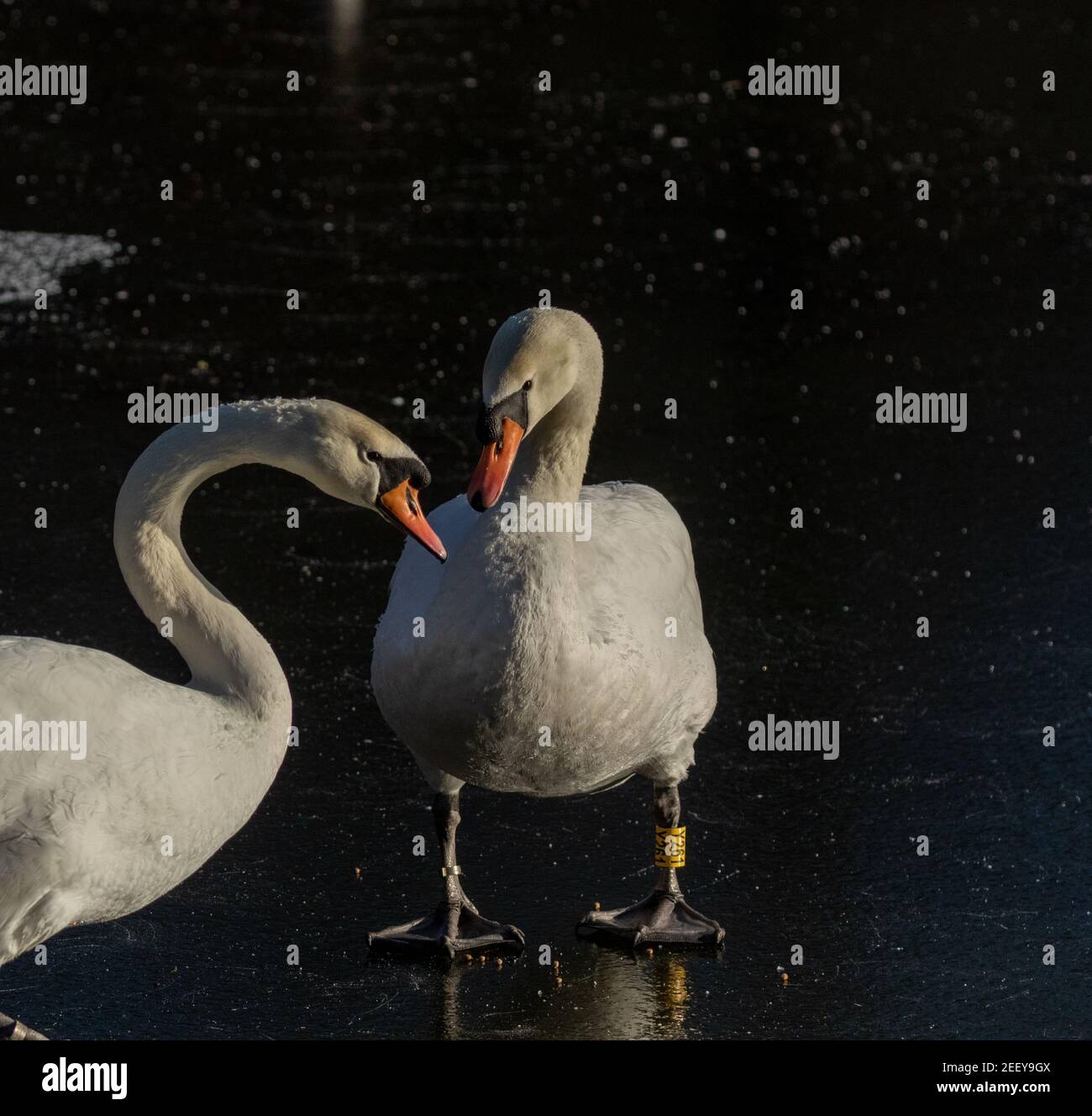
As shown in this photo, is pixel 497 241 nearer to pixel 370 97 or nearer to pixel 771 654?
pixel 370 97

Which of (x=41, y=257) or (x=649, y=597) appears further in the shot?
(x=41, y=257)

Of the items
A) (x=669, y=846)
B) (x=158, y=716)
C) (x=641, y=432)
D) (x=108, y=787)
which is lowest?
(x=669, y=846)

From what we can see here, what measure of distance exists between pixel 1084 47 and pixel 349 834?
495 inches

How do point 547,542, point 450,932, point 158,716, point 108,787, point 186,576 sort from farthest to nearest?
point 450,932
point 547,542
point 186,576
point 158,716
point 108,787

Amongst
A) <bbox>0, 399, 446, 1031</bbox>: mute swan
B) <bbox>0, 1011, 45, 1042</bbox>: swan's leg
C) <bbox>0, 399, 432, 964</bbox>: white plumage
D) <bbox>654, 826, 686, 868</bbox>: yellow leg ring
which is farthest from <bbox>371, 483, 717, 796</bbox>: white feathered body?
<bbox>0, 1011, 45, 1042</bbox>: swan's leg

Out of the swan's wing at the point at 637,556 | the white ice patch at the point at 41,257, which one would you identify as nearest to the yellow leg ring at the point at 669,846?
Result: the swan's wing at the point at 637,556

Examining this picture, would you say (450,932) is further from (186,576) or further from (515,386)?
(515,386)

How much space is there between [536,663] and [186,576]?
1005 millimetres

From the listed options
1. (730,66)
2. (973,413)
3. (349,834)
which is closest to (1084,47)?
(730,66)

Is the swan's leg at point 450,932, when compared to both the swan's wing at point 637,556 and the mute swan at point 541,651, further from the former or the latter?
the swan's wing at point 637,556

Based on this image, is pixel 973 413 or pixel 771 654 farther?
pixel 973 413

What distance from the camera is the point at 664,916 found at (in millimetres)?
5742

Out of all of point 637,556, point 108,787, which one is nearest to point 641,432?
point 637,556

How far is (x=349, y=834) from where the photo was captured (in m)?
6.27
